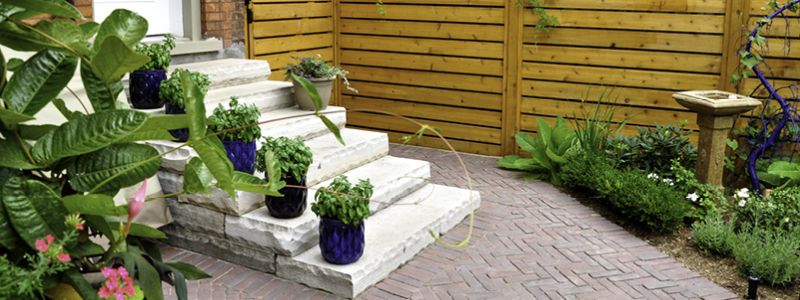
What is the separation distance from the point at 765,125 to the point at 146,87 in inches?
199

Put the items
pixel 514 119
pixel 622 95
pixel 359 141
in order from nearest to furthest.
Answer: pixel 359 141 < pixel 622 95 < pixel 514 119

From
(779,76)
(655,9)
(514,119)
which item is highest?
(655,9)

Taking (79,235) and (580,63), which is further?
(580,63)

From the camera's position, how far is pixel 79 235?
4.08ft

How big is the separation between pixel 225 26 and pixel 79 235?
6.26 m

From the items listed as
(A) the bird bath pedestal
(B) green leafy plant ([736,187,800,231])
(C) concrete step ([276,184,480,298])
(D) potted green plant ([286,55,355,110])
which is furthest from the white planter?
(B) green leafy plant ([736,187,800,231])

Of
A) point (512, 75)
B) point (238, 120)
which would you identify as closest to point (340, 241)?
point (238, 120)

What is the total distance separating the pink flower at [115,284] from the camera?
1178 millimetres

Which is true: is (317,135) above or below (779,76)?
below

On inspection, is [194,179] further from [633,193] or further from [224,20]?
[224,20]

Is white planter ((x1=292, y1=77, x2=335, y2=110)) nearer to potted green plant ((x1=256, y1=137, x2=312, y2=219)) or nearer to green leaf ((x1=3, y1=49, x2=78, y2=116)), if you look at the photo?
potted green plant ((x1=256, y1=137, x2=312, y2=219))

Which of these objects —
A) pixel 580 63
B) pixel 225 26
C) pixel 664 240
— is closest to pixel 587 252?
pixel 664 240

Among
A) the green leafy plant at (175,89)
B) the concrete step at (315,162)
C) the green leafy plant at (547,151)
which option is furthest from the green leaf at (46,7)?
the green leafy plant at (547,151)

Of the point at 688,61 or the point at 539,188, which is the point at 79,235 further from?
the point at 688,61
